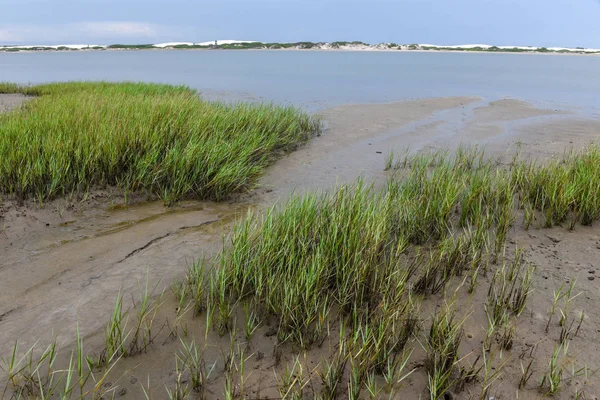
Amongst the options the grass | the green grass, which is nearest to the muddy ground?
the grass

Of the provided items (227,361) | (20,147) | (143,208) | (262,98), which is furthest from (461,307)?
(262,98)

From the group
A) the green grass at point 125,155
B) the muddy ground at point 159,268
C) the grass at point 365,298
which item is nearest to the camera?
the grass at point 365,298

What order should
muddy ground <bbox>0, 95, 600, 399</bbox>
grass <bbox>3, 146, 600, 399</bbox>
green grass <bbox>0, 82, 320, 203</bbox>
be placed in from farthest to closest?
green grass <bbox>0, 82, 320, 203</bbox> < muddy ground <bbox>0, 95, 600, 399</bbox> < grass <bbox>3, 146, 600, 399</bbox>

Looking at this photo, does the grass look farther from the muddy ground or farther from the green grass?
the green grass

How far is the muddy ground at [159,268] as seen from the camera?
98.3 inches

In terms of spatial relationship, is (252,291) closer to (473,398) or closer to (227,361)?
(227,361)

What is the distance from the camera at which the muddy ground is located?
8.19ft

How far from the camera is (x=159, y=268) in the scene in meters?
3.76

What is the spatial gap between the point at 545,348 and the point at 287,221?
2.22 metres

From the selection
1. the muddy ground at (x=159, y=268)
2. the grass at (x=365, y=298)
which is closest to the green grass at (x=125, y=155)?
the muddy ground at (x=159, y=268)

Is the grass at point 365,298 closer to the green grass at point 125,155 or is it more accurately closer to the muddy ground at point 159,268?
the muddy ground at point 159,268

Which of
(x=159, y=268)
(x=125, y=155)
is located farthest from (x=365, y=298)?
(x=125, y=155)

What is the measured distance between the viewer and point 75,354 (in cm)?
261

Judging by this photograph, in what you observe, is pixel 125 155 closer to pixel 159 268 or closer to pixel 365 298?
pixel 159 268
